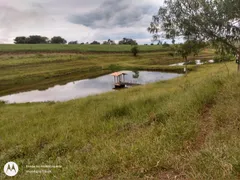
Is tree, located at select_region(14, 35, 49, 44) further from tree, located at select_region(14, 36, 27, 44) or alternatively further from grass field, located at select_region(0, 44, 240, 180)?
grass field, located at select_region(0, 44, 240, 180)

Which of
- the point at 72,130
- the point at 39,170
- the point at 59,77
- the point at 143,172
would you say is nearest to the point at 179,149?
the point at 143,172

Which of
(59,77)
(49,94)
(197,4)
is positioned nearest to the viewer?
(197,4)

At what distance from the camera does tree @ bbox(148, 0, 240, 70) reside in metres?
11.1

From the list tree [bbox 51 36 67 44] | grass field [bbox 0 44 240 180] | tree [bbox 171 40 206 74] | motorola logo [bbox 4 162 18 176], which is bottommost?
motorola logo [bbox 4 162 18 176]

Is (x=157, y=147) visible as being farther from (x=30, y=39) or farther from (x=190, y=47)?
(x=30, y=39)

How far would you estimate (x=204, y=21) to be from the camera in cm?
1173

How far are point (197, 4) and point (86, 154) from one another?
10636mm

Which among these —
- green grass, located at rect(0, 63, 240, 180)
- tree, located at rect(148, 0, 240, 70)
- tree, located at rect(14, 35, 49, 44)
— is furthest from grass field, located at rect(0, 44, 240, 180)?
tree, located at rect(14, 35, 49, 44)

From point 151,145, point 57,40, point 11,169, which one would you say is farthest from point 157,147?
point 57,40

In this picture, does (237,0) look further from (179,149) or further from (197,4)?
(179,149)

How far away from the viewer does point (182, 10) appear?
488 inches

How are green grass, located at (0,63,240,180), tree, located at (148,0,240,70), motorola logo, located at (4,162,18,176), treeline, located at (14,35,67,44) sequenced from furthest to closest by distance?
treeline, located at (14,35,67,44), tree, located at (148,0,240,70), motorola logo, located at (4,162,18,176), green grass, located at (0,63,240,180)

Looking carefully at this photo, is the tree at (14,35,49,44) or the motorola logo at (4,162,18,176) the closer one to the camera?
the motorola logo at (4,162,18,176)

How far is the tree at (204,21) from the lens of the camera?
11133 millimetres
